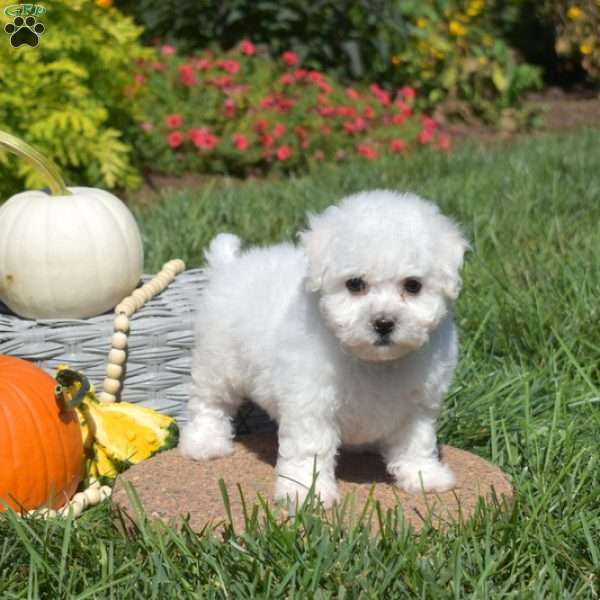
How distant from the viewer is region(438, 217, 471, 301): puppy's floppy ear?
10.3ft

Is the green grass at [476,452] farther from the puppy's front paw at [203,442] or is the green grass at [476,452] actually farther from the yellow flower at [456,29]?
the yellow flower at [456,29]

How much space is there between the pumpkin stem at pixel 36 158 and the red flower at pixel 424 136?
5.53 m

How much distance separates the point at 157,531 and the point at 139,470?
22.2 inches

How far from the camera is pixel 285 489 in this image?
3.30 metres

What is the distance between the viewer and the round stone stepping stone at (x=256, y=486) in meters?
3.23

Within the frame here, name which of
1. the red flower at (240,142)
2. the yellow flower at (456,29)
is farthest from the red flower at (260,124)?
the yellow flower at (456,29)

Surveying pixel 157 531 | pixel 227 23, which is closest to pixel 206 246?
pixel 157 531

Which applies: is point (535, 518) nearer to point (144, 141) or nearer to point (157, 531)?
point (157, 531)

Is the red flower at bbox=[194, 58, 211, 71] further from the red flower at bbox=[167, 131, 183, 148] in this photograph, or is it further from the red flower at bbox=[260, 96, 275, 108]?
the red flower at bbox=[167, 131, 183, 148]

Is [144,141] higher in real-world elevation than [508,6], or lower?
lower

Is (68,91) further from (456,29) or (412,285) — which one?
(456,29)

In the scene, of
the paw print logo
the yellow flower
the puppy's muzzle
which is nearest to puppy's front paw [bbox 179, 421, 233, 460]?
the puppy's muzzle

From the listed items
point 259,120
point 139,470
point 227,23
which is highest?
point 227,23

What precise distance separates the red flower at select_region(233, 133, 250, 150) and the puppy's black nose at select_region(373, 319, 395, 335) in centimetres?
558
